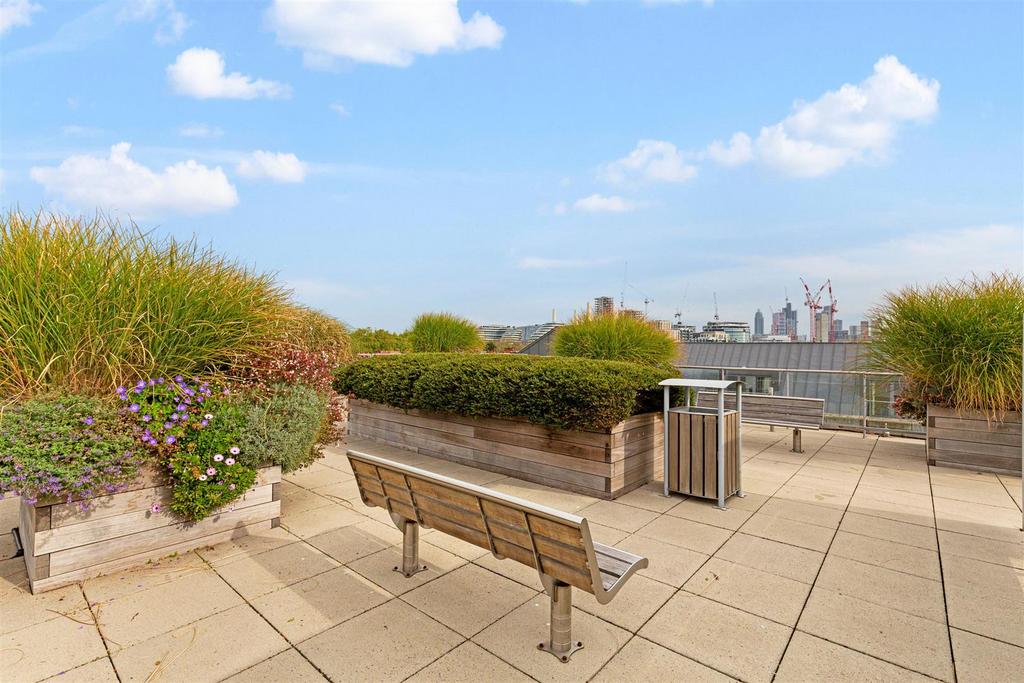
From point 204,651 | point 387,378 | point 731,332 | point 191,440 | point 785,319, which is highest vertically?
point 785,319

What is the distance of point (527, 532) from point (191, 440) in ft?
9.08

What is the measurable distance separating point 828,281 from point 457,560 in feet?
333

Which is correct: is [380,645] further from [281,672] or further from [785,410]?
[785,410]

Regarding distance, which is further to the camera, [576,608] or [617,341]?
[617,341]

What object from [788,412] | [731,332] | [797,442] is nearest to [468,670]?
[797,442]

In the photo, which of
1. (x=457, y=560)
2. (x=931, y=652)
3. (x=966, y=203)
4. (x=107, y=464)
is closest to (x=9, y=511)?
(x=107, y=464)

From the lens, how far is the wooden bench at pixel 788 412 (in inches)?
286

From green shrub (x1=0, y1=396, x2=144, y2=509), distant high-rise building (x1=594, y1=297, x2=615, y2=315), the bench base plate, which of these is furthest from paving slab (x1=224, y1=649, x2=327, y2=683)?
distant high-rise building (x1=594, y1=297, x2=615, y2=315)

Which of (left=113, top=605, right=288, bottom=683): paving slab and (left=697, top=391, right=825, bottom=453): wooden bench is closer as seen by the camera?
(left=113, top=605, right=288, bottom=683): paving slab

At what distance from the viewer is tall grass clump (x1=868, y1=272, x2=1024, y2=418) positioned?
621 centimetres

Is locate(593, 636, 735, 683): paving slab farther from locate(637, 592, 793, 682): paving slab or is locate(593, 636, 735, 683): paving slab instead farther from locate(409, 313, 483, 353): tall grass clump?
locate(409, 313, 483, 353): tall grass clump

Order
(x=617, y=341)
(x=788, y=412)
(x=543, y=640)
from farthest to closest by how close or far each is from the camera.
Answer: (x=617, y=341) → (x=788, y=412) → (x=543, y=640)

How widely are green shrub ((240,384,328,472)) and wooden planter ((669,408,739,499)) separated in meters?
3.52

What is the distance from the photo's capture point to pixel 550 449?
5.32m
